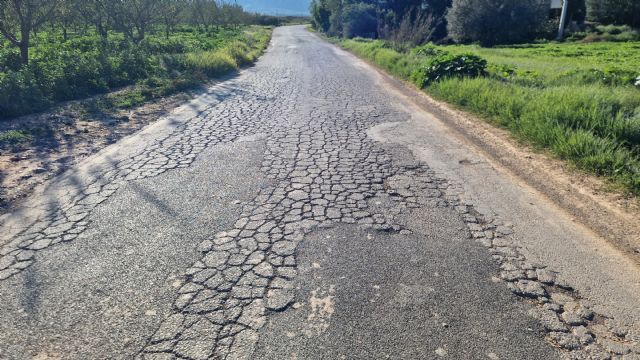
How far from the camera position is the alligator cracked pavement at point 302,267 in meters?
2.48

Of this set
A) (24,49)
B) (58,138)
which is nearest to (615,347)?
(58,138)

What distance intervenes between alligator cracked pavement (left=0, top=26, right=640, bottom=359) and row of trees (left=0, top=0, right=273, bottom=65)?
30.2ft

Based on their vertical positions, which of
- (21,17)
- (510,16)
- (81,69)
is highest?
(510,16)

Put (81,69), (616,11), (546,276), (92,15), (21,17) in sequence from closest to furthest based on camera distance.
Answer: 1. (546,276)
2. (81,69)
3. (21,17)
4. (92,15)
5. (616,11)

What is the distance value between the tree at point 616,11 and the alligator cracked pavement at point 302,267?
39153 mm

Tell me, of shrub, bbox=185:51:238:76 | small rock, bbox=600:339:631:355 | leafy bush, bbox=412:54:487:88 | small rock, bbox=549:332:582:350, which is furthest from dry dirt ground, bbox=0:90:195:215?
leafy bush, bbox=412:54:487:88

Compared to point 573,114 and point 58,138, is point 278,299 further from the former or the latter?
point 58,138

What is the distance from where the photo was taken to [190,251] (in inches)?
134

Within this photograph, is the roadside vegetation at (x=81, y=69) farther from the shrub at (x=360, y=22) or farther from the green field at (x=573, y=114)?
the shrub at (x=360, y=22)

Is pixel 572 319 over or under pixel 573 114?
under

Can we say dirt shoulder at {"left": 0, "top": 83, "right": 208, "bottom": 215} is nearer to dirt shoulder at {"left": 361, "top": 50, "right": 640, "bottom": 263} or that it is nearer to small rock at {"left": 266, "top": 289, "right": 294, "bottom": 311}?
small rock at {"left": 266, "top": 289, "right": 294, "bottom": 311}

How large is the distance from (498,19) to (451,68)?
29.1 meters

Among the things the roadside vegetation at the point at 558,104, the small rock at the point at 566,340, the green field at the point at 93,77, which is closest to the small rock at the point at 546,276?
the small rock at the point at 566,340

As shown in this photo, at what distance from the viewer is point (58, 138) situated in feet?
22.1
